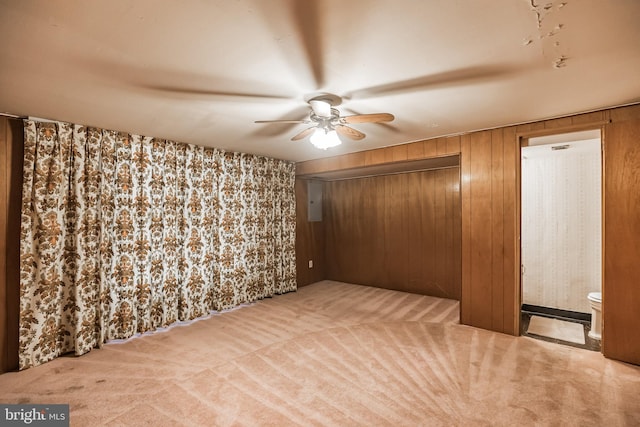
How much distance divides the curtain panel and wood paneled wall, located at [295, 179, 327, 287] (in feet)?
2.49

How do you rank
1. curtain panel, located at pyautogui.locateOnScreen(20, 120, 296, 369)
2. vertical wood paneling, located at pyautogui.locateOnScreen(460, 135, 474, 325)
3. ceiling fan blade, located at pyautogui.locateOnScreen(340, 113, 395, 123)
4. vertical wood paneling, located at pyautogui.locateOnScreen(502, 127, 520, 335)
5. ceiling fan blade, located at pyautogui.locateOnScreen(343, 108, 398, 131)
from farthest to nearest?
1. vertical wood paneling, located at pyautogui.locateOnScreen(460, 135, 474, 325)
2. vertical wood paneling, located at pyautogui.locateOnScreen(502, 127, 520, 335)
3. curtain panel, located at pyautogui.locateOnScreen(20, 120, 296, 369)
4. ceiling fan blade, located at pyautogui.locateOnScreen(343, 108, 398, 131)
5. ceiling fan blade, located at pyautogui.locateOnScreen(340, 113, 395, 123)

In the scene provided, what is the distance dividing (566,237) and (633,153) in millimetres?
1809

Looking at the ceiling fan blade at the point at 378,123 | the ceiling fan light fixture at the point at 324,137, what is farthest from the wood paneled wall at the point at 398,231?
the ceiling fan light fixture at the point at 324,137

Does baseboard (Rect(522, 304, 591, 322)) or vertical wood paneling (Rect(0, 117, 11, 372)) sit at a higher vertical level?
vertical wood paneling (Rect(0, 117, 11, 372))

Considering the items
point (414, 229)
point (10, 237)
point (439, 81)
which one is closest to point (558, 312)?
point (414, 229)

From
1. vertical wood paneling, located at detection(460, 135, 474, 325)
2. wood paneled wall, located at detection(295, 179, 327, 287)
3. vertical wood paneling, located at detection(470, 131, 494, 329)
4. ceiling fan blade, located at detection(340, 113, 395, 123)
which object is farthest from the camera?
wood paneled wall, located at detection(295, 179, 327, 287)

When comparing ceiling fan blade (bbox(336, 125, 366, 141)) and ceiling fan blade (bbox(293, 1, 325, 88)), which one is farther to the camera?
ceiling fan blade (bbox(336, 125, 366, 141))

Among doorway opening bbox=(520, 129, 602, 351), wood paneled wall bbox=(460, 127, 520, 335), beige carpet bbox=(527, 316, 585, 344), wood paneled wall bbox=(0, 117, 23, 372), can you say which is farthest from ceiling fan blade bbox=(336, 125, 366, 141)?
beige carpet bbox=(527, 316, 585, 344)

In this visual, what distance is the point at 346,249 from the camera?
573cm

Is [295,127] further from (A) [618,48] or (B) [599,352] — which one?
(B) [599,352]

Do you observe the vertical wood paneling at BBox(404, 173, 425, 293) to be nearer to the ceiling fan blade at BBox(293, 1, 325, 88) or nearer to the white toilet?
the white toilet

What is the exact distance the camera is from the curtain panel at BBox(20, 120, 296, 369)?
8.69ft

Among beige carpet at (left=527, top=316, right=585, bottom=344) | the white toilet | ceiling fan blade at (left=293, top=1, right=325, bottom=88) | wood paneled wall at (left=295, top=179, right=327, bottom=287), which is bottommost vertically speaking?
beige carpet at (left=527, top=316, right=585, bottom=344)

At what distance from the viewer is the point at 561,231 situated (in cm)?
403
